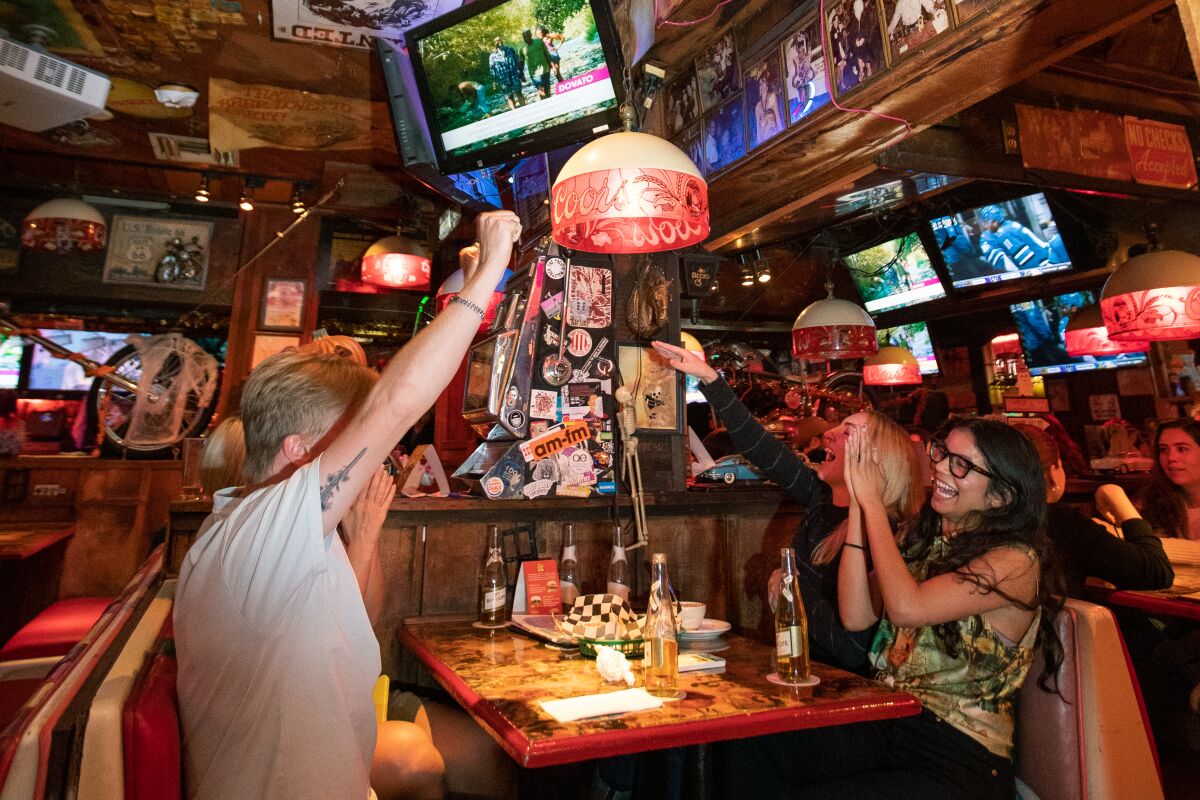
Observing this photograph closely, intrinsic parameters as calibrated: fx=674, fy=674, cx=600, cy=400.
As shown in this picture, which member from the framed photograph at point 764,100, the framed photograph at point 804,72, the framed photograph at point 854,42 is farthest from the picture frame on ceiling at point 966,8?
the framed photograph at point 764,100

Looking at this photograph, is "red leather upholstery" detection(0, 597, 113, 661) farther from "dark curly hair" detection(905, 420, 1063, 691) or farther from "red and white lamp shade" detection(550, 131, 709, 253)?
"dark curly hair" detection(905, 420, 1063, 691)

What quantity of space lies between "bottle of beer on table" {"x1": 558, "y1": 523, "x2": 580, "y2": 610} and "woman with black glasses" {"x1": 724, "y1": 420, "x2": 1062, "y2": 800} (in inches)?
36.1

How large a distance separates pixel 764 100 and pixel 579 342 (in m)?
1.55

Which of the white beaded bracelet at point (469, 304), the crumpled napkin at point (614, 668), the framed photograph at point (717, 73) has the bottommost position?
the crumpled napkin at point (614, 668)

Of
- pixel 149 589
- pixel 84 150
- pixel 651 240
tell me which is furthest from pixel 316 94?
pixel 149 589

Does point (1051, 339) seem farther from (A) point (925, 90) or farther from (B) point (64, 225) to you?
(B) point (64, 225)

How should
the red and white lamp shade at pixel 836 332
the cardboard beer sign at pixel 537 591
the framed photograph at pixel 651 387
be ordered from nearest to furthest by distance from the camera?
the cardboard beer sign at pixel 537 591 → the framed photograph at pixel 651 387 → the red and white lamp shade at pixel 836 332

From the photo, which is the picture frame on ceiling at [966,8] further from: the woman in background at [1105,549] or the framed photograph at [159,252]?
the framed photograph at [159,252]

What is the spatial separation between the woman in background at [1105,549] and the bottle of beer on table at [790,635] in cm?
181

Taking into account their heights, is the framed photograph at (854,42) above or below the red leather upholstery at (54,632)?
above

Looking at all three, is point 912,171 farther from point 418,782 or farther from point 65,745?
point 65,745

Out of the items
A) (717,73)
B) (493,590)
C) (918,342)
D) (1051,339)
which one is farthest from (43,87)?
(1051,339)

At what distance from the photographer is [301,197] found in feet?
21.0

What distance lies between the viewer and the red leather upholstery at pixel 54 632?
3.28 metres
